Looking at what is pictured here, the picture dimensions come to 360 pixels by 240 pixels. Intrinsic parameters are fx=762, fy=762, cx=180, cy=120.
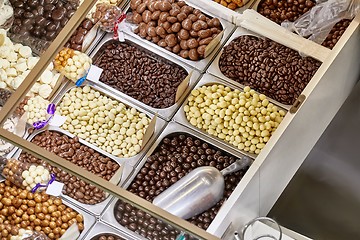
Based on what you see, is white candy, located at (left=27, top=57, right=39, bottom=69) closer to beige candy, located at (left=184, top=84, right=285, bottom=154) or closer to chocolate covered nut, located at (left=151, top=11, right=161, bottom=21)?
chocolate covered nut, located at (left=151, top=11, right=161, bottom=21)

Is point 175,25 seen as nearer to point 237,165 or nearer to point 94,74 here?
point 94,74

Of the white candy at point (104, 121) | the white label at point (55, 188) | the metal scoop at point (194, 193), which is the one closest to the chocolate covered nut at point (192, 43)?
the white candy at point (104, 121)

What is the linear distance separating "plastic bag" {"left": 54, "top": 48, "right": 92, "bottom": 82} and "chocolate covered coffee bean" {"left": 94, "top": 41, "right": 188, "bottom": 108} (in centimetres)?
9

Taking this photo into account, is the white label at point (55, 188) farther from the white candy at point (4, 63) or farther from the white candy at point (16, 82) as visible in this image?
the white candy at point (4, 63)

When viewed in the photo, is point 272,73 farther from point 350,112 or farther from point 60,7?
point 60,7

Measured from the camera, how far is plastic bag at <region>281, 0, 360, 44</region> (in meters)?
3.93

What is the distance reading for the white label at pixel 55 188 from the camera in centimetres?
342

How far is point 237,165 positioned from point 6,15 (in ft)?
5.07

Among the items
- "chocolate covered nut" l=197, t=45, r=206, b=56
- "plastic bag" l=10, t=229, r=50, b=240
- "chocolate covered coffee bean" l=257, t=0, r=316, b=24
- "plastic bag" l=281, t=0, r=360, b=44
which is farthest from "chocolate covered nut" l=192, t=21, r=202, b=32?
"plastic bag" l=10, t=229, r=50, b=240

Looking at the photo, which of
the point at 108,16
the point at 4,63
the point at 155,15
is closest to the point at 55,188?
the point at 4,63

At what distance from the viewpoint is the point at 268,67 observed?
12.9ft

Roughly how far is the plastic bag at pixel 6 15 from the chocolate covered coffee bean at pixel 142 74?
22.6 inches

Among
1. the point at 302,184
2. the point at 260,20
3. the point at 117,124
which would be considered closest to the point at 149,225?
the point at 117,124

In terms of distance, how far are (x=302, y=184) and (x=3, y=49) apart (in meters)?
1.76
